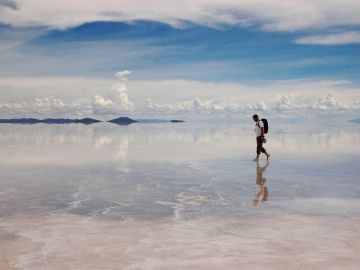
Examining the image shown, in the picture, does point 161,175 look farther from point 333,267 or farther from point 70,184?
point 333,267

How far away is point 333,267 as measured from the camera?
707cm

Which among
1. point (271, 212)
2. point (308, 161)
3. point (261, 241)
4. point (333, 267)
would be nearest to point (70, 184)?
point (271, 212)

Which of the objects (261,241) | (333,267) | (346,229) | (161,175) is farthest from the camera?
(161,175)

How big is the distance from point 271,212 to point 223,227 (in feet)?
6.50

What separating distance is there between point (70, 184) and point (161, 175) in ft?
13.1

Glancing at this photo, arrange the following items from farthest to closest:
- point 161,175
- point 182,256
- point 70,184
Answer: point 161,175
point 70,184
point 182,256

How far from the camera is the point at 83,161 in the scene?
79.1 ft

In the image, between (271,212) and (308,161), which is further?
(308,161)

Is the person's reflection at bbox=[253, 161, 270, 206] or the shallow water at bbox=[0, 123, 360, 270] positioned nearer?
the shallow water at bbox=[0, 123, 360, 270]

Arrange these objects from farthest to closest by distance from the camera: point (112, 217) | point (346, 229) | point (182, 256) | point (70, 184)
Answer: point (70, 184) → point (112, 217) → point (346, 229) → point (182, 256)

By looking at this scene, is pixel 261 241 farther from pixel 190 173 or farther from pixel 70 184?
pixel 190 173

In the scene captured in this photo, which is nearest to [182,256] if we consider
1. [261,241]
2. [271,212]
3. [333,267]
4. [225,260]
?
[225,260]

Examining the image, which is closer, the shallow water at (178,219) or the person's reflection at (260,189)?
the shallow water at (178,219)

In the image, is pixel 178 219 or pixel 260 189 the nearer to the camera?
pixel 178 219
